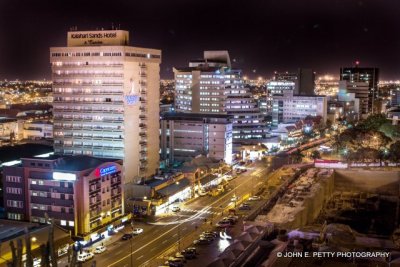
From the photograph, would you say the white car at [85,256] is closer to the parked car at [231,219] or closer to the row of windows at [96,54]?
the parked car at [231,219]

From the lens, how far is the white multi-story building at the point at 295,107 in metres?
62.8

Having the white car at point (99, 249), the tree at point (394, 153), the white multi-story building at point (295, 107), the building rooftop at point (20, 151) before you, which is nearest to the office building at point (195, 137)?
the building rooftop at point (20, 151)

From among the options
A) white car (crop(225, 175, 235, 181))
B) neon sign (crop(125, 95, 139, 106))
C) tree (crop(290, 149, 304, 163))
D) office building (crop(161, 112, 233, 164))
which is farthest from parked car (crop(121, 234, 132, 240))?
tree (crop(290, 149, 304, 163))

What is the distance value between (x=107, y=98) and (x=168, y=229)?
401 inches

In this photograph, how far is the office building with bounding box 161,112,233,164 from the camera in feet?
130

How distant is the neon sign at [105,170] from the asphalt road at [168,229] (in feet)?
9.39

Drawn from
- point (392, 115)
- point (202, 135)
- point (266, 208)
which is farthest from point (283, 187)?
point (392, 115)

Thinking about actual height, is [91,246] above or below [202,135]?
below

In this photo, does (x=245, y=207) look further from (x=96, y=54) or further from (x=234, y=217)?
(x=96, y=54)

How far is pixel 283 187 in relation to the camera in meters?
33.5

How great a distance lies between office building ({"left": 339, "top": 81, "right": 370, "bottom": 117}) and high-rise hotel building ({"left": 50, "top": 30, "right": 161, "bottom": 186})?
5517 centimetres

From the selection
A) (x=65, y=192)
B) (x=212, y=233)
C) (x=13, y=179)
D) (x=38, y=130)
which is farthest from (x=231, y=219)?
(x=38, y=130)

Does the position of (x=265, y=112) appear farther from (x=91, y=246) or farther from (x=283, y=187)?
(x=91, y=246)

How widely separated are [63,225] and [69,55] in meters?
12.4
